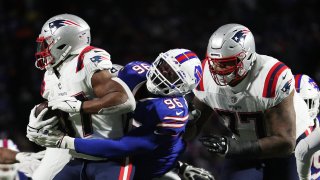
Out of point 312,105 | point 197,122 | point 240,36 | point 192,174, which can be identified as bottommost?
point 192,174

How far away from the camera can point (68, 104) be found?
3.52m

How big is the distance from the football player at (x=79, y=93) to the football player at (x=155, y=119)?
13 centimetres

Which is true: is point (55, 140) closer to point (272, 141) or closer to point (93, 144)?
point (93, 144)

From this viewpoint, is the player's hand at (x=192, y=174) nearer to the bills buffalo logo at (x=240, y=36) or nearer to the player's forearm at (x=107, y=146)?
the player's forearm at (x=107, y=146)

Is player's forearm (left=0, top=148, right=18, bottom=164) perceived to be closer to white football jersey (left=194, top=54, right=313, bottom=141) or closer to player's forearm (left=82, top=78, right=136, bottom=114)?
player's forearm (left=82, top=78, right=136, bottom=114)

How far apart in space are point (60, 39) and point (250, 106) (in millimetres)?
1154

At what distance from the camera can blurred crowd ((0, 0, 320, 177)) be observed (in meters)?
7.50

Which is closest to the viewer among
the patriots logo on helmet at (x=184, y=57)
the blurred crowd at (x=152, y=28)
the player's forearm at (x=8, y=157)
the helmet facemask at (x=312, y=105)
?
the patriots logo on helmet at (x=184, y=57)

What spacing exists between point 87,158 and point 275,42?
185 inches

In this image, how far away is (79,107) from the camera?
3.53 m

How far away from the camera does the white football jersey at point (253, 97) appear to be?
3773mm

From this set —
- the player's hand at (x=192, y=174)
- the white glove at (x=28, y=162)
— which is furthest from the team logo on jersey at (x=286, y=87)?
the white glove at (x=28, y=162)

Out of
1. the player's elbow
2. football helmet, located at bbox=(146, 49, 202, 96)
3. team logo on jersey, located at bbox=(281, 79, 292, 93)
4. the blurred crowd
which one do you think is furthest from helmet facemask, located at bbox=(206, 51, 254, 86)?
the blurred crowd

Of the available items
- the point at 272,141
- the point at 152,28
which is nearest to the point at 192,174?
the point at 272,141
